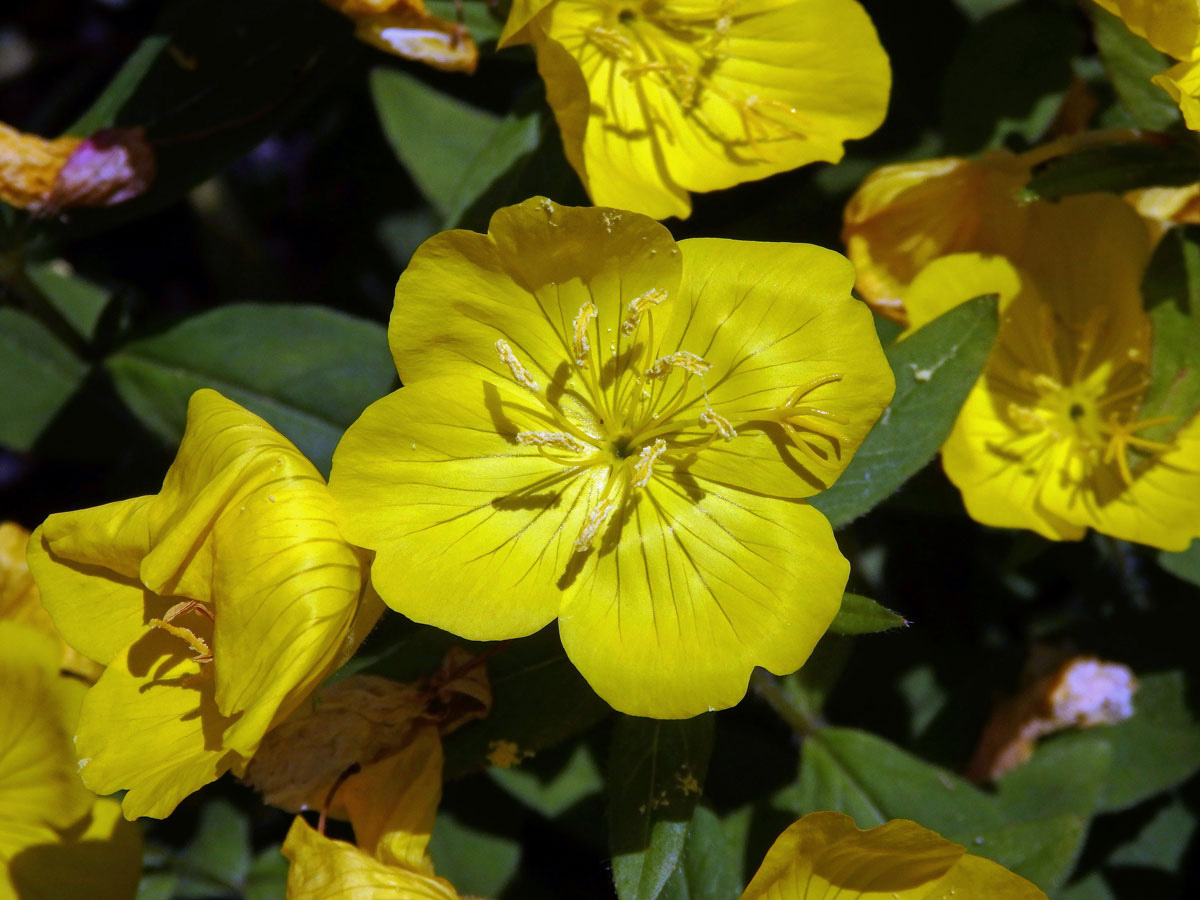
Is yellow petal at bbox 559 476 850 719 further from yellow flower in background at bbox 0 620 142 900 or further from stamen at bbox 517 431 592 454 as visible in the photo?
yellow flower in background at bbox 0 620 142 900

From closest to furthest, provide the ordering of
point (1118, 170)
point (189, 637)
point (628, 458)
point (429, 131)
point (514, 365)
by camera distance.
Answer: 1. point (189, 637)
2. point (514, 365)
3. point (628, 458)
4. point (1118, 170)
5. point (429, 131)

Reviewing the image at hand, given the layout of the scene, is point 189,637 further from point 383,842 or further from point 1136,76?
point 1136,76

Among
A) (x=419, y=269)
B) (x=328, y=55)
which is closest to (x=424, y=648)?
(x=419, y=269)

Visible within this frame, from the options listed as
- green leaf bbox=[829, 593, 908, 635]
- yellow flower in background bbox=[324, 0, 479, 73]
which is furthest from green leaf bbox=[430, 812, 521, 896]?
yellow flower in background bbox=[324, 0, 479, 73]

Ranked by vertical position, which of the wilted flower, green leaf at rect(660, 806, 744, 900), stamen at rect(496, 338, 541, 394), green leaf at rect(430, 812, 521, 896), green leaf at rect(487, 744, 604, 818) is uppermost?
the wilted flower

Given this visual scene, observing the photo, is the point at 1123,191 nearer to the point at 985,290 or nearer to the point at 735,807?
the point at 985,290

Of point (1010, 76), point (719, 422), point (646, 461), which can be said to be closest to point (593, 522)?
point (646, 461)
